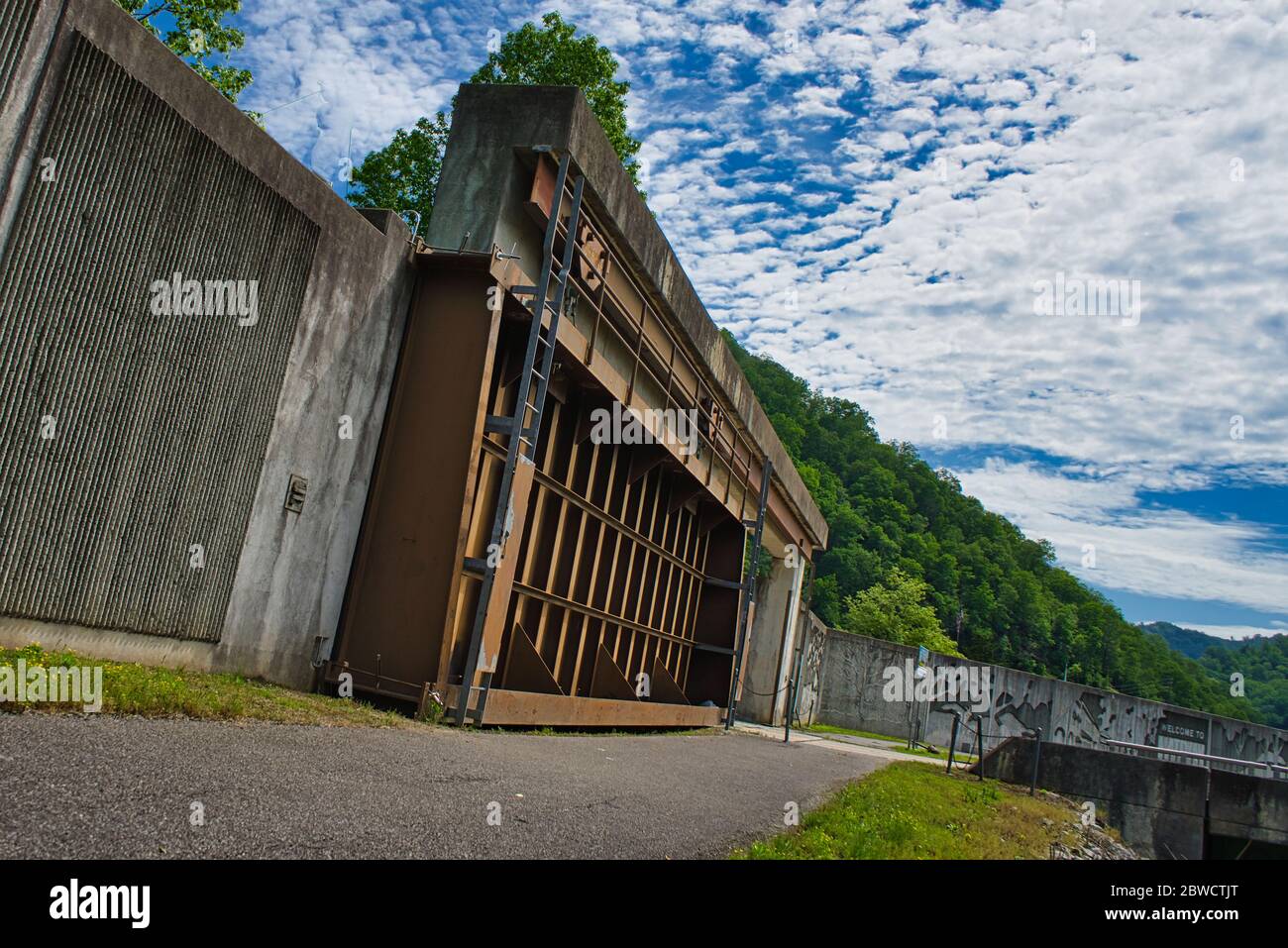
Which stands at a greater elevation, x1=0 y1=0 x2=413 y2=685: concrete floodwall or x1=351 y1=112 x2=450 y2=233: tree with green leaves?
x1=351 y1=112 x2=450 y2=233: tree with green leaves

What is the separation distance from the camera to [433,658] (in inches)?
384

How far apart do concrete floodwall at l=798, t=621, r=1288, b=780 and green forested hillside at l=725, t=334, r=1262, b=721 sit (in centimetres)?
3423

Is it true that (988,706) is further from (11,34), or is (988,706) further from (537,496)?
(11,34)

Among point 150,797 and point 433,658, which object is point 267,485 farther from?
point 150,797

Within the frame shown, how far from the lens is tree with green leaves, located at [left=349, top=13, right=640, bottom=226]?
3162 cm

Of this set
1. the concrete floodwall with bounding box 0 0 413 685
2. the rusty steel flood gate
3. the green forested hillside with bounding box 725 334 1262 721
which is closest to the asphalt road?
the rusty steel flood gate

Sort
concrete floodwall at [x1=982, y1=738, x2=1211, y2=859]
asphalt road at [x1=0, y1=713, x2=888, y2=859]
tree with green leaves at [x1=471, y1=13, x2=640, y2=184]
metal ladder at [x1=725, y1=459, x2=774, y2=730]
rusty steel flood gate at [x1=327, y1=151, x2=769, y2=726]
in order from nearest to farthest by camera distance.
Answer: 1. asphalt road at [x1=0, y1=713, x2=888, y2=859]
2. rusty steel flood gate at [x1=327, y1=151, x2=769, y2=726]
3. concrete floodwall at [x1=982, y1=738, x2=1211, y2=859]
4. metal ladder at [x1=725, y1=459, x2=774, y2=730]
5. tree with green leaves at [x1=471, y1=13, x2=640, y2=184]

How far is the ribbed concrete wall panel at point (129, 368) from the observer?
21.4 ft

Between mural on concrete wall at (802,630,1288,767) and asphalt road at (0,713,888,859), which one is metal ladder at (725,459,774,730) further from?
asphalt road at (0,713,888,859)

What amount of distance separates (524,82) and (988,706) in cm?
2987

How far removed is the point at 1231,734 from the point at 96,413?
54.1 m

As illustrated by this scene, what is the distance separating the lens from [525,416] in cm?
1070

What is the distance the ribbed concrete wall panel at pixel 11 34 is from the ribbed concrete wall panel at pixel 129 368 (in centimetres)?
38
